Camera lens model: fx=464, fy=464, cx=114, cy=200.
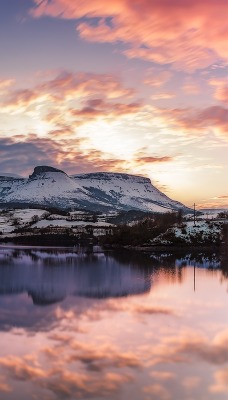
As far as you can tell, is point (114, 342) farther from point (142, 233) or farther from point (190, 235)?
point (142, 233)

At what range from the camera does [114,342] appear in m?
23.9

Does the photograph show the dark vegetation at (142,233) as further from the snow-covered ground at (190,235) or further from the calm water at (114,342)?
the calm water at (114,342)

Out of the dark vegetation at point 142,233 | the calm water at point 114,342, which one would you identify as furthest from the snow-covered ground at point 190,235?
the calm water at point 114,342

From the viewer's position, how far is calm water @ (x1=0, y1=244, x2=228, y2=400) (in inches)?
672

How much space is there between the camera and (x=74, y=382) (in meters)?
17.6

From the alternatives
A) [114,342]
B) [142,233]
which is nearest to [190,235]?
[142,233]

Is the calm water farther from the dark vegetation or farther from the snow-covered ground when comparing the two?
the dark vegetation

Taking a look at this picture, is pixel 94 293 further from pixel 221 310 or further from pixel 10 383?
pixel 10 383

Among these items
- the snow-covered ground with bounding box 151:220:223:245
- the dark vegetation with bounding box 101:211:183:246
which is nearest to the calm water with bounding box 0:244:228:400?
the snow-covered ground with bounding box 151:220:223:245

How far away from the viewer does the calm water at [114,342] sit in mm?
17078

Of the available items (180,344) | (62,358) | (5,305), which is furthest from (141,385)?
(5,305)

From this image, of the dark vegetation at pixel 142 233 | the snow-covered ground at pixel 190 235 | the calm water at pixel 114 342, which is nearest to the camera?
the calm water at pixel 114 342

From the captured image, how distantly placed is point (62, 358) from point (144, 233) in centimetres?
11484

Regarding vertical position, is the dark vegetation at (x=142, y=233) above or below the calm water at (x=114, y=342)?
above
